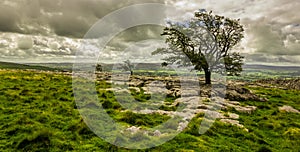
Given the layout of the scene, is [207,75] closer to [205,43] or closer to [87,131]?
[205,43]

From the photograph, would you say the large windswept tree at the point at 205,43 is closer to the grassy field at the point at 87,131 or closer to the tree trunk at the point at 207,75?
the tree trunk at the point at 207,75

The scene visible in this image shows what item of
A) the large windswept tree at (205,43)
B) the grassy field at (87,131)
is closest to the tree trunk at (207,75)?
the large windswept tree at (205,43)

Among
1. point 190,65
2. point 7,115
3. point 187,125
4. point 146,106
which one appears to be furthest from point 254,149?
point 190,65

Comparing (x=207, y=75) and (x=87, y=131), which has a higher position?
(x=207, y=75)

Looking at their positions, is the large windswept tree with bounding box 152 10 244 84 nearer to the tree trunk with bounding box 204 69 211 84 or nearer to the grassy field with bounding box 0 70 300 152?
the tree trunk with bounding box 204 69 211 84

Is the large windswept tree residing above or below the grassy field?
above

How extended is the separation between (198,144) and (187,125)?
3421 millimetres

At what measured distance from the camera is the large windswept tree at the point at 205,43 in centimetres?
3844

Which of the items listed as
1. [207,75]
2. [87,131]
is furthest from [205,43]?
[87,131]

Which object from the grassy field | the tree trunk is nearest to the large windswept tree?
the tree trunk

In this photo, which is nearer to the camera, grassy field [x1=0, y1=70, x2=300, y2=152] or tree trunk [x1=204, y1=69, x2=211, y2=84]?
grassy field [x1=0, y1=70, x2=300, y2=152]

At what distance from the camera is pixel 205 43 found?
127ft

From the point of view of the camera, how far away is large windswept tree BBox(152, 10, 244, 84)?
126 ft

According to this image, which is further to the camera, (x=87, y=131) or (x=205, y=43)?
(x=205, y=43)
